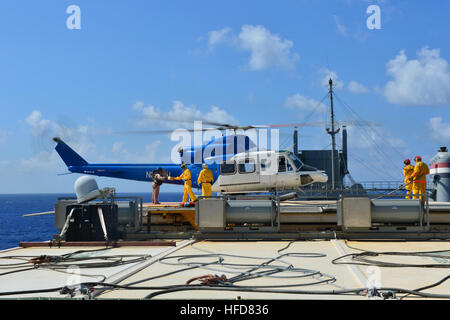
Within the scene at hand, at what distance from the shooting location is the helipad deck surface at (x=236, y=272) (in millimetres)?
5617

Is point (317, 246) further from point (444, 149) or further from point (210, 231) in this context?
point (444, 149)

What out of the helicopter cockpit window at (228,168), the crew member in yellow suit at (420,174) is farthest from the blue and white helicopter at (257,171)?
the crew member in yellow suit at (420,174)

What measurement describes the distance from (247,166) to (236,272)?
11.1 m

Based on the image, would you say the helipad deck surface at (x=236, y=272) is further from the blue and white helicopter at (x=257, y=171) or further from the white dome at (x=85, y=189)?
the blue and white helicopter at (x=257, y=171)

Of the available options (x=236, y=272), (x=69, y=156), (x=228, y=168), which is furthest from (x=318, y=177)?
(x=69, y=156)

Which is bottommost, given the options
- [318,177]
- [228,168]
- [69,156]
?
[318,177]

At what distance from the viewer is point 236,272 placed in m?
6.89

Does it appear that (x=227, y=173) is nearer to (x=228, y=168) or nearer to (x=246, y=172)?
(x=228, y=168)

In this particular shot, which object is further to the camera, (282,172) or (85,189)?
(282,172)

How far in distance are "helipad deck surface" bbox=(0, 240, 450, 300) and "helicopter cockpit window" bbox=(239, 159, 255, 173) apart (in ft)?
25.1

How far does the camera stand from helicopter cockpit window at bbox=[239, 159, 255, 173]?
17766 mm

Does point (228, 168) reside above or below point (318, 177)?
above

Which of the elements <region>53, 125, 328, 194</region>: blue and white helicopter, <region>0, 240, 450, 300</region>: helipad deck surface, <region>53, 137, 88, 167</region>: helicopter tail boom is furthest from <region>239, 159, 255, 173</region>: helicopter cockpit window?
<region>53, 137, 88, 167</region>: helicopter tail boom

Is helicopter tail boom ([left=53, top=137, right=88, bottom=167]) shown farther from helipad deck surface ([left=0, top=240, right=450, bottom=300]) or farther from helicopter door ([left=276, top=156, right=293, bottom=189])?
helipad deck surface ([left=0, top=240, right=450, bottom=300])
